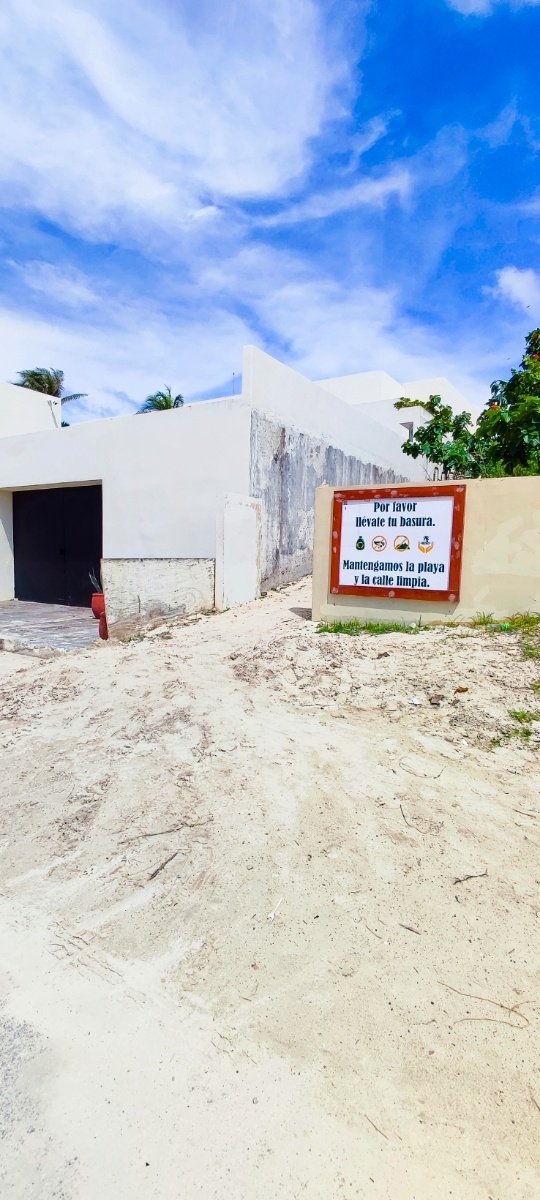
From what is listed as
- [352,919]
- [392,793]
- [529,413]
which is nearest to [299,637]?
[392,793]

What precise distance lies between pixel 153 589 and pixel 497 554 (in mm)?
5276

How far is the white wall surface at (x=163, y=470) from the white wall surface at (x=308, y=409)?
561 mm

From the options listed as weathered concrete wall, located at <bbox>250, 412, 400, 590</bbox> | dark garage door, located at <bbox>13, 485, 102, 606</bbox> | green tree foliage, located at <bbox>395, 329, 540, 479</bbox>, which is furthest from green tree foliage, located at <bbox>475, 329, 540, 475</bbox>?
dark garage door, located at <bbox>13, 485, 102, 606</bbox>

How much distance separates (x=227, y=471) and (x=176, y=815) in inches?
280

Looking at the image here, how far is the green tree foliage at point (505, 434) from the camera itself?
8242 millimetres

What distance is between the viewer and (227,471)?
370 inches

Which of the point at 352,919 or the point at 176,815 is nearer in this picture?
the point at 352,919

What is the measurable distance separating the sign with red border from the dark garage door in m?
8.95

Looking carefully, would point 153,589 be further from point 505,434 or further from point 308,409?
point 505,434

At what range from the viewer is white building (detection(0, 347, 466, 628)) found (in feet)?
29.8

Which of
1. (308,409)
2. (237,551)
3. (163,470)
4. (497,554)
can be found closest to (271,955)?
(497,554)

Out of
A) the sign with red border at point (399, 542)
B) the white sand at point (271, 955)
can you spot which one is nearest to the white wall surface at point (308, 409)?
the sign with red border at point (399, 542)

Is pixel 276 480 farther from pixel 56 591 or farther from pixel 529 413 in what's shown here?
pixel 56 591

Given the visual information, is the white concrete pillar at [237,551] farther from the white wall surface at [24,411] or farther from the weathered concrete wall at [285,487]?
the white wall surface at [24,411]
